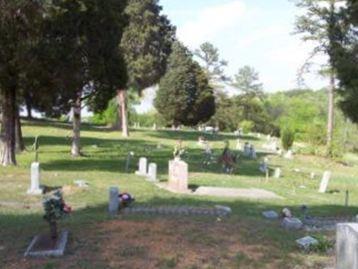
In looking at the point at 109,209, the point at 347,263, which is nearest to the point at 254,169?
the point at 109,209

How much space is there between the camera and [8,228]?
39.4 ft

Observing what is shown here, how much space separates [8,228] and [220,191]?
886cm

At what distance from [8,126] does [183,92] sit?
40099mm

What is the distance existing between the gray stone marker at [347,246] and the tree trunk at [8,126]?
68.2ft

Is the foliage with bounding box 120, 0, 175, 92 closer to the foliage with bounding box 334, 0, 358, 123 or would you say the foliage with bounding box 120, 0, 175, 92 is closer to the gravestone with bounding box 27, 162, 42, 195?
the gravestone with bounding box 27, 162, 42, 195

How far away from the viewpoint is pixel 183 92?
63500 mm

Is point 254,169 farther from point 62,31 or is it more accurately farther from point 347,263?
point 347,263

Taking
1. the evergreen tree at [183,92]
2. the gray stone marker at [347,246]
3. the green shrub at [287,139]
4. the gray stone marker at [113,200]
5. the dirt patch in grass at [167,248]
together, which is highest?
the evergreen tree at [183,92]

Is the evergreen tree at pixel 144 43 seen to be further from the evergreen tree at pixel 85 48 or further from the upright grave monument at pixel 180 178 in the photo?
the upright grave monument at pixel 180 178

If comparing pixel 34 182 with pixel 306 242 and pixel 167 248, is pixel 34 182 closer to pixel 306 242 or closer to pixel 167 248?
pixel 167 248

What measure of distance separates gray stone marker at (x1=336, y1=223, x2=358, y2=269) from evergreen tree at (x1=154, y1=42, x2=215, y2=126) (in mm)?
58756

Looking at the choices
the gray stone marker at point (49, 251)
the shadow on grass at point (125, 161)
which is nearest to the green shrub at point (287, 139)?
the shadow on grass at point (125, 161)

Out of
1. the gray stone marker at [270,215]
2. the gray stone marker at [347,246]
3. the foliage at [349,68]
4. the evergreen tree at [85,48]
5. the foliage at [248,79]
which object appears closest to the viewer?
the gray stone marker at [347,246]

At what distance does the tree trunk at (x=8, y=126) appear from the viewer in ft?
79.3
